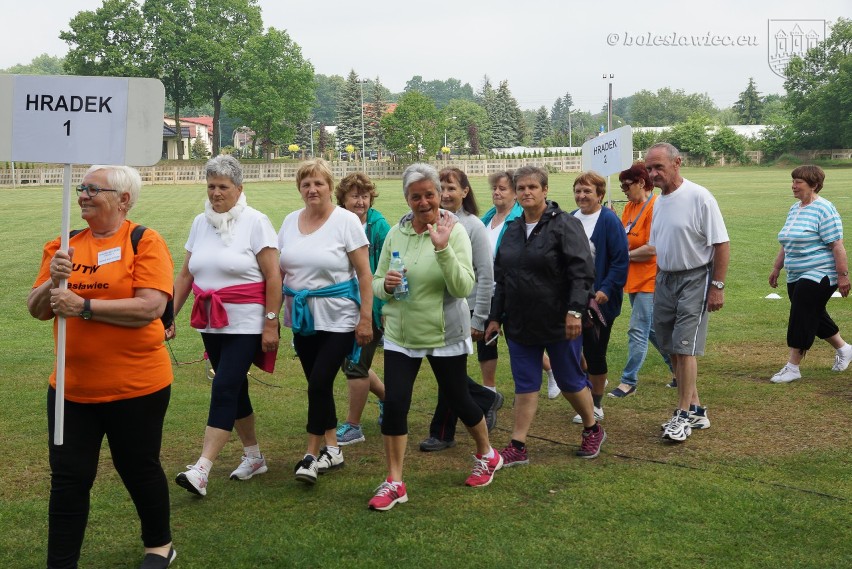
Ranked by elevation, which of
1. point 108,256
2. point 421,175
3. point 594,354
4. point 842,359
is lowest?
point 842,359

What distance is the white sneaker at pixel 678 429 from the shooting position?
6.38 meters

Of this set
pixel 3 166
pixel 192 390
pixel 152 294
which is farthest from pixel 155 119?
pixel 3 166

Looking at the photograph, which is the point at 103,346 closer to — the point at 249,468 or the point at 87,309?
the point at 87,309

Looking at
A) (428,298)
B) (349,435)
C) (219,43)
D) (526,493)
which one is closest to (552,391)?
(349,435)

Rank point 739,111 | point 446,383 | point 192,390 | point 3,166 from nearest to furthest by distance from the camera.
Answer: point 446,383 → point 192,390 → point 3,166 → point 739,111

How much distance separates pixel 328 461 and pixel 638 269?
358 centimetres

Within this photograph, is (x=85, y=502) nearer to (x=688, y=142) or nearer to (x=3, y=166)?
(x=3, y=166)

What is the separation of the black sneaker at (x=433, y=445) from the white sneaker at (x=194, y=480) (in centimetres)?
167

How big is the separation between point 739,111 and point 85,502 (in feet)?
495

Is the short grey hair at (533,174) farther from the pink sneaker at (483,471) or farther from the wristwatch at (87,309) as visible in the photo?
the wristwatch at (87,309)

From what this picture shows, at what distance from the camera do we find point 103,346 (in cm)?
411

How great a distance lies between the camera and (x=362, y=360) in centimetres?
659

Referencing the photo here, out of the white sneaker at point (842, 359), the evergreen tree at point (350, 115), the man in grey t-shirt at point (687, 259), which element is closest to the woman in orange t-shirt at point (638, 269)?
the man in grey t-shirt at point (687, 259)


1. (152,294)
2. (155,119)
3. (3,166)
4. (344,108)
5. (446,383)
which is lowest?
(446,383)
